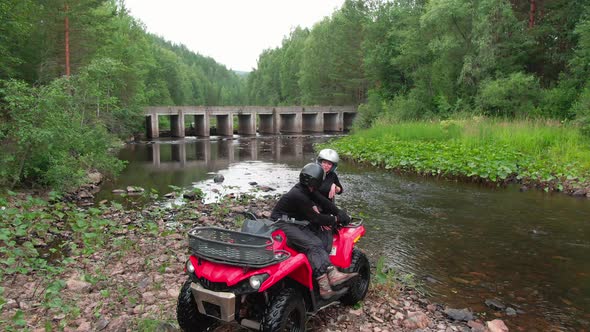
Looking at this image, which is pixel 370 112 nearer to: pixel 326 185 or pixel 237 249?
pixel 326 185

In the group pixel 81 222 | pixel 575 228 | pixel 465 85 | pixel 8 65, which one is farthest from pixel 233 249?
pixel 465 85

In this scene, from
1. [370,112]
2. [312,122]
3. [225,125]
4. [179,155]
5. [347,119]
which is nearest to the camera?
[179,155]

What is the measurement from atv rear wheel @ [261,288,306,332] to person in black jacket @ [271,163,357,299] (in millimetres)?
473

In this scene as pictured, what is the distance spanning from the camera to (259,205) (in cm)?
1305

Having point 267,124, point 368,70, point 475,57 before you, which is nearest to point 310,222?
point 475,57

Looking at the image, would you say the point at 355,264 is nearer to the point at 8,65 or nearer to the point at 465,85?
the point at 8,65

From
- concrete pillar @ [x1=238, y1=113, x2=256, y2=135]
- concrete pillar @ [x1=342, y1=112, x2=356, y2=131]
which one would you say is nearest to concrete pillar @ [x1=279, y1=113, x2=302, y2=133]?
concrete pillar @ [x1=238, y1=113, x2=256, y2=135]

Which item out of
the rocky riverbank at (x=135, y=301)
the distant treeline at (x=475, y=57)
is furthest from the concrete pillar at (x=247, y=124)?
the rocky riverbank at (x=135, y=301)

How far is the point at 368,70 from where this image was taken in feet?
170

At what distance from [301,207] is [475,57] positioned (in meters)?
31.0

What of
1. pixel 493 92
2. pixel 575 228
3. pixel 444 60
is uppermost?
pixel 444 60

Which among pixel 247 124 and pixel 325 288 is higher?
pixel 247 124

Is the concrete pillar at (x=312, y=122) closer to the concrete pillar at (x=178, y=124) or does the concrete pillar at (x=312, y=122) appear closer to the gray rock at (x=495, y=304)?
the concrete pillar at (x=178, y=124)

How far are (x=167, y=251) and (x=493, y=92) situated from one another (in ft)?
81.3
